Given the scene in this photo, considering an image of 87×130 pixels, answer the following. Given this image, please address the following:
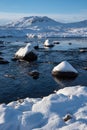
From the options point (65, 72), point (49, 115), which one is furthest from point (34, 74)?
point (49, 115)

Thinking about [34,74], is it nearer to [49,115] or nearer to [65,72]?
[65,72]

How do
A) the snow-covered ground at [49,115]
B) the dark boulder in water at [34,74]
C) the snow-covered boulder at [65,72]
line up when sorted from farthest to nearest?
the dark boulder in water at [34,74], the snow-covered boulder at [65,72], the snow-covered ground at [49,115]

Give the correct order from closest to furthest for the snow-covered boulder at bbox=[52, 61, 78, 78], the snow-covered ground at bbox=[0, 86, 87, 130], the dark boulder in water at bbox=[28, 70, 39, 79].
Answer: the snow-covered ground at bbox=[0, 86, 87, 130] < the snow-covered boulder at bbox=[52, 61, 78, 78] < the dark boulder in water at bbox=[28, 70, 39, 79]

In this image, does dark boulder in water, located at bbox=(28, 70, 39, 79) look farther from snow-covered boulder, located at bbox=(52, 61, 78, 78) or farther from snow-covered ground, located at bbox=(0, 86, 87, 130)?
snow-covered ground, located at bbox=(0, 86, 87, 130)

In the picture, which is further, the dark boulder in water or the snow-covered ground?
the dark boulder in water

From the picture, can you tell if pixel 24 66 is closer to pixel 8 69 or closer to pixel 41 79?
pixel 8 69

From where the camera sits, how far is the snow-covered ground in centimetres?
1301

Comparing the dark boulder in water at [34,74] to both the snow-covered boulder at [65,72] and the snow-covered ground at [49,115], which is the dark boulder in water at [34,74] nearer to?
the snow-covered boulder at [65,72]

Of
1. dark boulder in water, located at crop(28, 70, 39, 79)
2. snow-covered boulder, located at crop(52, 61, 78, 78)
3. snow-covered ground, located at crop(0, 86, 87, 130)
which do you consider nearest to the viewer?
snow-covered ground, located at crop(0, 86, 87, 130)

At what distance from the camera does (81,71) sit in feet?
120

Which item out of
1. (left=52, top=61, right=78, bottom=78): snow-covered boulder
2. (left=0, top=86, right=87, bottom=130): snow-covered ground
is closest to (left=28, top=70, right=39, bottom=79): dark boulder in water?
(left=52, top=61, right=78, bottom=78): snow-covered boulder

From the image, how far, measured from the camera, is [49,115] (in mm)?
14203

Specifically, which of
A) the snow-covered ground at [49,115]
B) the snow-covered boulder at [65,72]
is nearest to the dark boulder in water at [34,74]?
the snow-covered boulder at [65,72]

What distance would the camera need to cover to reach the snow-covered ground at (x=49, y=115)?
42.7ft
